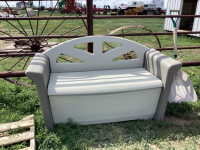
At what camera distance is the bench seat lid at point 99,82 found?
1958mm

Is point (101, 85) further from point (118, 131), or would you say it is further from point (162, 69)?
point (162, 69)

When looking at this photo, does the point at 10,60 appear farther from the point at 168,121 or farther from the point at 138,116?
the point at 168,121

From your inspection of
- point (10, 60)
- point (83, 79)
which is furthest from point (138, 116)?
point (10, 60)

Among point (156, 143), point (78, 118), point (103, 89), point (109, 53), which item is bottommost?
point (156, 143)

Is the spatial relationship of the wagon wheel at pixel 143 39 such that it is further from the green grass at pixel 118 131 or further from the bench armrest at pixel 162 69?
the green grass at pixel 118 131

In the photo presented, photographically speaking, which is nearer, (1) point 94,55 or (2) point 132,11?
(1) point 94,55

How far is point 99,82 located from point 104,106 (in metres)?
0.29

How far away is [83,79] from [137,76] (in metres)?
0.66

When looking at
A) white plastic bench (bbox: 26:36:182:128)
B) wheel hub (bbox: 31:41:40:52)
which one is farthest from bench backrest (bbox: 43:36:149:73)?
wheel hub (bbox: 31:41:40:52)

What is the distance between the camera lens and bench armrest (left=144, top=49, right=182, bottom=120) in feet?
6.53

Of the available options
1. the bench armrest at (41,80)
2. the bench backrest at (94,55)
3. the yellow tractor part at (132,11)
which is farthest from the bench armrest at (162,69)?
the yellow tractor part at (132,11)

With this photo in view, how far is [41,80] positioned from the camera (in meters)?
1.79

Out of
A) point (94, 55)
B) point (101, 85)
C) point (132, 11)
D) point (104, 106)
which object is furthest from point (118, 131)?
point (132, 11)

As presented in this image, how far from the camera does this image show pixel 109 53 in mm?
2422
